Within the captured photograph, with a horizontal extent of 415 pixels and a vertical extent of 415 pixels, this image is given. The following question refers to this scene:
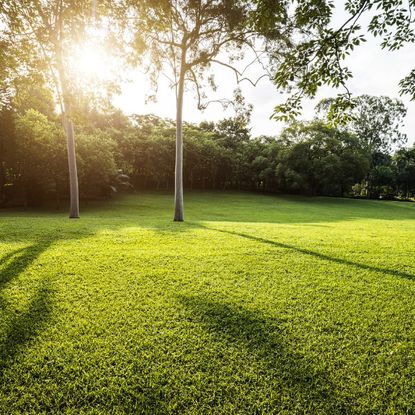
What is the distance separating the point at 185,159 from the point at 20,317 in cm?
3799

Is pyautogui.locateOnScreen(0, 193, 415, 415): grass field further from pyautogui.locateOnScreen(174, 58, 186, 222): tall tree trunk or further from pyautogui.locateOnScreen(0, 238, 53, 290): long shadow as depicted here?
pyautogui.locateOnScreen(174, 58, 186, 222): tall tree trunk

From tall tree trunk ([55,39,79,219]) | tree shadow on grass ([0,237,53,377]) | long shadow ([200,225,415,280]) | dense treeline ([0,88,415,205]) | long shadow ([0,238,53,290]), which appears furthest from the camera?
dense treeline ([0,88,415,205])

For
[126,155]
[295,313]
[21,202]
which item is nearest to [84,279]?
[295,313]

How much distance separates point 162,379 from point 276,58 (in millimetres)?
15097

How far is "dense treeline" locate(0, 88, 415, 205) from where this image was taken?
2184 centimetres

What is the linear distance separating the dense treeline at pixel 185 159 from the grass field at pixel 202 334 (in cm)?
1863

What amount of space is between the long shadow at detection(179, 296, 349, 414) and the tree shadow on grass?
1.94 m

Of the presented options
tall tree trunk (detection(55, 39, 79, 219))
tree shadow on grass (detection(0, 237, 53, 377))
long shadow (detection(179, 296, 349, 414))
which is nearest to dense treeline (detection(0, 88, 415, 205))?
tall tree trunk (detection(55, 39, 79, 219))

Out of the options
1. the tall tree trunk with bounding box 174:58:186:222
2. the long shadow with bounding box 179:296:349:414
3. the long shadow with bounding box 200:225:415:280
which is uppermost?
the tall tree trunk with bounding box 174:58:186:222

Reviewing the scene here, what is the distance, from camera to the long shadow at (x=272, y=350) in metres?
2.55

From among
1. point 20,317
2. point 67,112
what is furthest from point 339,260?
point 67,112

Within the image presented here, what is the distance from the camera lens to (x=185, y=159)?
1594 inches

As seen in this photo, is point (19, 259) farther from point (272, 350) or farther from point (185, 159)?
point (185, 159)

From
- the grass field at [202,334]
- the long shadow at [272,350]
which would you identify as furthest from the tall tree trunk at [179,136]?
the long shadow at [272,350]
